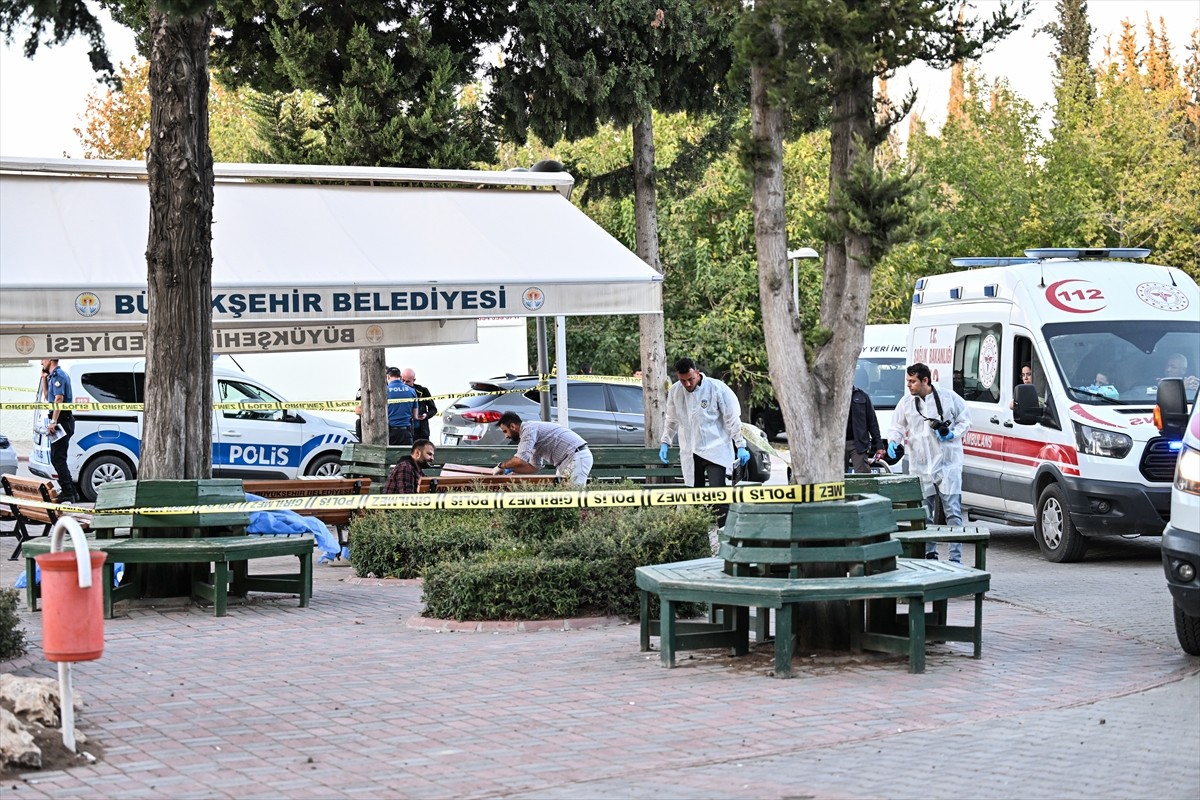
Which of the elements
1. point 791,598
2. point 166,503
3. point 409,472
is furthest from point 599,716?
point 409,472

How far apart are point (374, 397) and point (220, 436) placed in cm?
379

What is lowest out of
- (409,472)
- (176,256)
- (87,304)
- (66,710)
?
(66,710)

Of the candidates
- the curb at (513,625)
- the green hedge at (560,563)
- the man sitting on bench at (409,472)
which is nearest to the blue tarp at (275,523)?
the green hedge at (560,563)

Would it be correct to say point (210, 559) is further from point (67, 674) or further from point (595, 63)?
point (595, 63)

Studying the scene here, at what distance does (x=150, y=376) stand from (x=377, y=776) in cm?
587

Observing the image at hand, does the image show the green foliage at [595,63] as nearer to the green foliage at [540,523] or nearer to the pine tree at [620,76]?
the pine tree at [620,76]

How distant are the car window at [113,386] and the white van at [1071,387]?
11.6 m

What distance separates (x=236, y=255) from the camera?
15.1 m

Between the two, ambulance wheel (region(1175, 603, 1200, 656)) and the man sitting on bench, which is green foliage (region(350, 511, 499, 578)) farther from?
ambulance wheel (region(1175, 603, 1200, 656))

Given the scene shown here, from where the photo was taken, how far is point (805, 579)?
816 cm

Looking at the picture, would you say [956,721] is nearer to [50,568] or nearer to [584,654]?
[584,654]

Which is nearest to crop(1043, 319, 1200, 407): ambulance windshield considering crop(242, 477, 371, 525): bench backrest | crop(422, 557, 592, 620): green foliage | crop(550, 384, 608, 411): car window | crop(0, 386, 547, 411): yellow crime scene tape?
crop(422, 557, 592, 620): green foliage

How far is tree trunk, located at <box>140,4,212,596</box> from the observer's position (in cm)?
1109

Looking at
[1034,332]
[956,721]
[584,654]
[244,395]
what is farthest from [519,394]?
[956,721]
